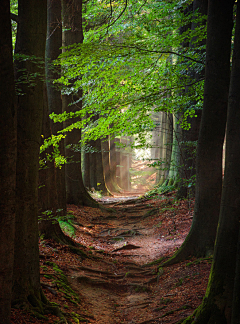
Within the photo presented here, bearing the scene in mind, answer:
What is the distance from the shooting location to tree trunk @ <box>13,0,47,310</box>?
3.93 metres

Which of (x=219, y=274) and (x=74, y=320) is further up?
(x=219, y=274)

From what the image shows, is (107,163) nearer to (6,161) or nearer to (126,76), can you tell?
(126,76)

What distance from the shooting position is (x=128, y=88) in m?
7.47

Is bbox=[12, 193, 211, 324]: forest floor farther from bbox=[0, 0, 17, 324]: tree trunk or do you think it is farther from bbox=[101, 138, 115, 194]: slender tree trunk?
bbox=[101, 138, 115, 194]: slender tree trunk

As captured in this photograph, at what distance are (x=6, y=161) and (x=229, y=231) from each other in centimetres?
281

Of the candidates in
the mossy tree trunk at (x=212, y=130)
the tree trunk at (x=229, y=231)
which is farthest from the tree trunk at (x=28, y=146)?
the mossy tree trunk at (x=212, y=130)

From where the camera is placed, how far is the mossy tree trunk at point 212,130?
5957mm

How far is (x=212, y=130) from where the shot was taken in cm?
629

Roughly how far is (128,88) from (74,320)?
5.51 m

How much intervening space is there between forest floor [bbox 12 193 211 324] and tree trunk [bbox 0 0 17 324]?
109 cm

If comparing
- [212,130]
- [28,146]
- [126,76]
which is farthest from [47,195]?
[212,130]

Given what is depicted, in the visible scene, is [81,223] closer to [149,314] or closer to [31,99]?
[149,314]

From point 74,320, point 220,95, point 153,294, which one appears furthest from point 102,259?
point 220,95

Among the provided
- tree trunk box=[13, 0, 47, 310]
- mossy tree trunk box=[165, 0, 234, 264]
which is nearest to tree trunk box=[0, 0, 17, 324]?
tree trunk box=[13, 0, 47, 310]
